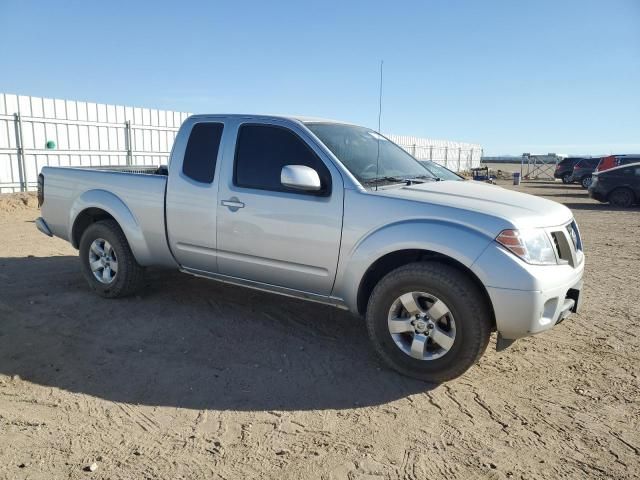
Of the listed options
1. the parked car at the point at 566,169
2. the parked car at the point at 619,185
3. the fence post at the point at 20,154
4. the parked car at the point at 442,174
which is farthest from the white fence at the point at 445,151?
the parked car at the point at 442,174

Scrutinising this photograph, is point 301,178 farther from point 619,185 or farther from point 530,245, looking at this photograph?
point 619,185

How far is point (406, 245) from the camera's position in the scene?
3475mm

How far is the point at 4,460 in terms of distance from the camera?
8.45 ft

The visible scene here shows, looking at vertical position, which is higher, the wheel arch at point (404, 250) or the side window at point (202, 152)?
the side window at point (202, 152)

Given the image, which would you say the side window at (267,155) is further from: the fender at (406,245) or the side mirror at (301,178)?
the fender at (406,245)

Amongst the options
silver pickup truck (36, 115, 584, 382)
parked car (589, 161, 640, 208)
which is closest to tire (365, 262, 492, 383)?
silver pickup truck (36, 115, 584, 382)

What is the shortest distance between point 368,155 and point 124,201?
2.56 m

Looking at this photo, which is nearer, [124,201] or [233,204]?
[233,204]

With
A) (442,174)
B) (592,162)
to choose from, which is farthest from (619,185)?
(442,174)

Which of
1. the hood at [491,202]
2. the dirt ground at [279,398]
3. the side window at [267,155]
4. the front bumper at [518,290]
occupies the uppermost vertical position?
the side window at [267,155]

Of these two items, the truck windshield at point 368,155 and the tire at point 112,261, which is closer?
the truck windshield at point 368,155

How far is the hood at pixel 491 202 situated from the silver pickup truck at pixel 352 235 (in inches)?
0.6

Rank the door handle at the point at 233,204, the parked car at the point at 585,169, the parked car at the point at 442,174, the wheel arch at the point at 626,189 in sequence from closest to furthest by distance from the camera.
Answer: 1. the door handle at the point at 233,204
2. the parked car at the point at 442,174
3. the wheel arch at the point at 626,189
4. the parked car at the point at 585,169

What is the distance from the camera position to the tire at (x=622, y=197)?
16734mm
